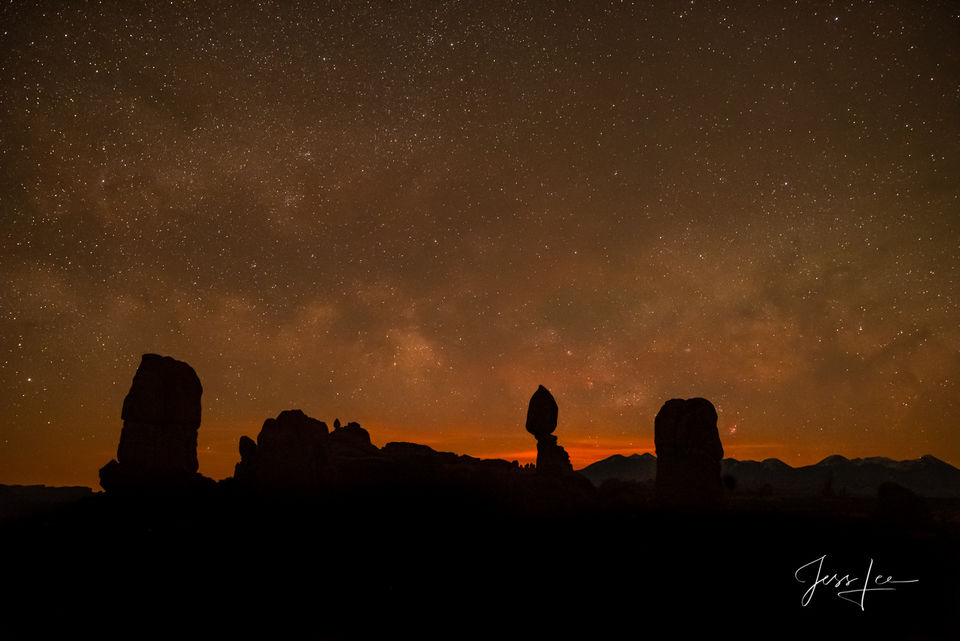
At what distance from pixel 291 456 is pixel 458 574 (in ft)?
89.7

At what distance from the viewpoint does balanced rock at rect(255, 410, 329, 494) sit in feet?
160

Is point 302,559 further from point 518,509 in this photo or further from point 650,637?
point 518,509

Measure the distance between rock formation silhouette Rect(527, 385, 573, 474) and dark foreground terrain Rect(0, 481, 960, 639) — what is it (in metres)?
23.6

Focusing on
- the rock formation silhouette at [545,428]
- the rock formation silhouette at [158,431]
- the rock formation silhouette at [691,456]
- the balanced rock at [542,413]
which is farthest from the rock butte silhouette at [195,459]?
the rock formation silhouette at [691,456]

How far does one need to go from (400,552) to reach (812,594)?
19.5 metres

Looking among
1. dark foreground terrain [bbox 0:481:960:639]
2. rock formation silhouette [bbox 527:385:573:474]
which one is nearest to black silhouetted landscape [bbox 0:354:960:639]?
dark foreground terrain [bbox 0:481:960:639]

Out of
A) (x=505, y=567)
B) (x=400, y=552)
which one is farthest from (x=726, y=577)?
(x=400, y=552)

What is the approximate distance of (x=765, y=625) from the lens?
67.7 feet

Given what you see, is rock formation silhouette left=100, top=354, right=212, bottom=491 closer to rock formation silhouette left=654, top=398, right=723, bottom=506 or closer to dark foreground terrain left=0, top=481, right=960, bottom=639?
dark foreground terrain left=0, top=481, right=960, bottom=639

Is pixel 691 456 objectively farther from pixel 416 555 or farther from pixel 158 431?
pixel 158 431
